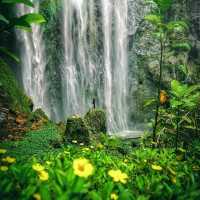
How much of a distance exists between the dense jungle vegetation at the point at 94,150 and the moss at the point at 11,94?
0.02 meters

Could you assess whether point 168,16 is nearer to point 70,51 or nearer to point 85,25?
point 85,25

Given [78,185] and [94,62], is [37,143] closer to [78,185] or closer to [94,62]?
[78,185]

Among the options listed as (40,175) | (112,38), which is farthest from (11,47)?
(40,175)

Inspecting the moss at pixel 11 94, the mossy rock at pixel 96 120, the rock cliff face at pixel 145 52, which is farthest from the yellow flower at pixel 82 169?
the rock cliff face at pixel 145 52

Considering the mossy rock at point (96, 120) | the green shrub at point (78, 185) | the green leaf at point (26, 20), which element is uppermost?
the green leaf at point (26, 20)

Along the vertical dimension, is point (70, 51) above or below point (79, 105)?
above

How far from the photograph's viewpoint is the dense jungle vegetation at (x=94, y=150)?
6.81ft

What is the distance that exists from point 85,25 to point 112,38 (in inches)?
73.1

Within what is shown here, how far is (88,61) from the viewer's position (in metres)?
15.8

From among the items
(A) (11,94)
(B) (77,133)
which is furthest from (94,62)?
(B) (77,133)

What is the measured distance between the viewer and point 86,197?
201 centimetres

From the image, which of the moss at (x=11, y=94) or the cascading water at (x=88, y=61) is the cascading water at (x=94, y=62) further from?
the moss at (x=11, y=94)

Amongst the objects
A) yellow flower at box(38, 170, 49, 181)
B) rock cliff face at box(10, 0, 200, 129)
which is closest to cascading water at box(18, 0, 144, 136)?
rock cliff face at box(10, 0, 200, 129)

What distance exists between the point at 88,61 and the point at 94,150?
34.7 ft
